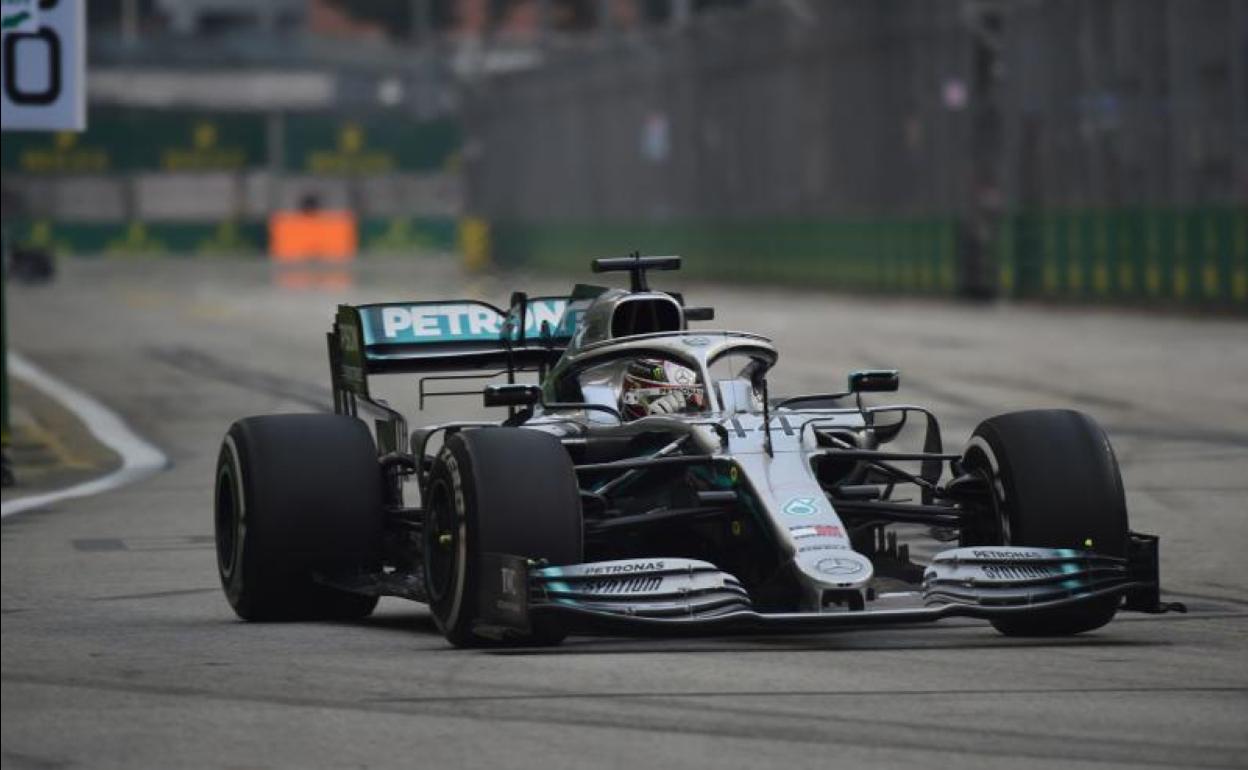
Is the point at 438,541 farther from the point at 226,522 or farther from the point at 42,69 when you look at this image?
the point at 42,69

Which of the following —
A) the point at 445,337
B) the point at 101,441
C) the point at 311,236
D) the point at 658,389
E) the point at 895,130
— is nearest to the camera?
the point at 658,389

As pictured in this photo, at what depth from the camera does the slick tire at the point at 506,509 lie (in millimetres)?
10430

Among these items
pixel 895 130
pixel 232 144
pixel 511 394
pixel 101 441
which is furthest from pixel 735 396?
pixel 232 144

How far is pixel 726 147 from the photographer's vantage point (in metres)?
65.7

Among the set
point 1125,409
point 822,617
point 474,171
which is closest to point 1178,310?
point 1125,409

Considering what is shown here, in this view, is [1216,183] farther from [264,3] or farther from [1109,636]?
[264,3]

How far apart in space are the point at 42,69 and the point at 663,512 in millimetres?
8293

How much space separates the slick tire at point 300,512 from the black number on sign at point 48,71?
266 inches

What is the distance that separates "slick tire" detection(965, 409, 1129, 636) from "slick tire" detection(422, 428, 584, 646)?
1.57 m

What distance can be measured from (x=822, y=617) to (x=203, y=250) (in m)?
85.5

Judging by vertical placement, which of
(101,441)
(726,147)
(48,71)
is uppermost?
(726,147)

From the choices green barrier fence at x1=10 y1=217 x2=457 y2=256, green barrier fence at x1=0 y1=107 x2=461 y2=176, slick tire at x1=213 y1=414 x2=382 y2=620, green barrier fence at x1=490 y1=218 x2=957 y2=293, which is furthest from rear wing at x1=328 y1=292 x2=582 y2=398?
green barrier fence at x1=0 y1=107 x2=461 y2=176

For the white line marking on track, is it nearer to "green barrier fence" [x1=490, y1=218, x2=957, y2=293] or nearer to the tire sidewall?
the tire sidewall

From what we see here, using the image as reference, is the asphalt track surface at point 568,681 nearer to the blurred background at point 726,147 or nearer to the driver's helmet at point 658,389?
the driver's helmet at point 658,389
